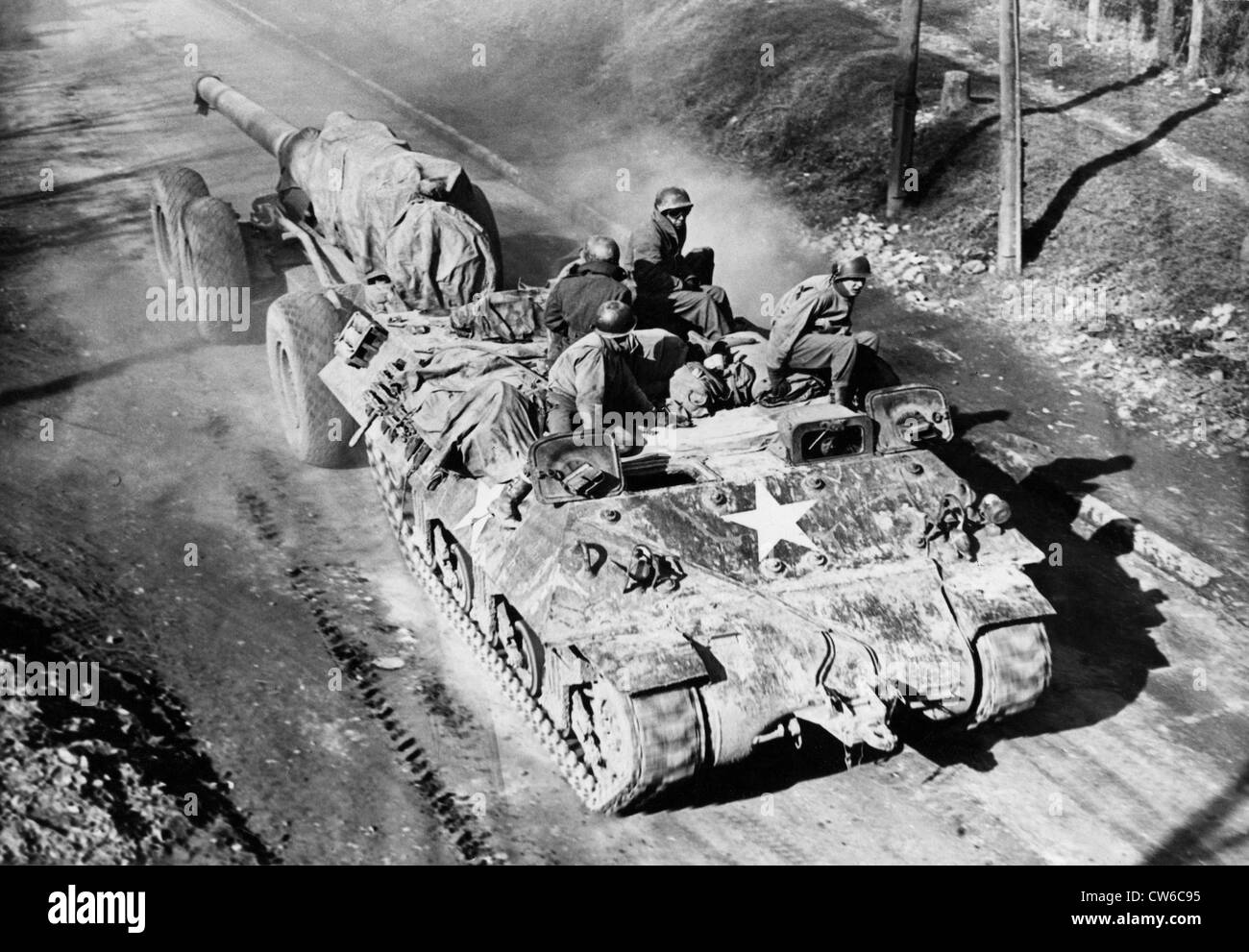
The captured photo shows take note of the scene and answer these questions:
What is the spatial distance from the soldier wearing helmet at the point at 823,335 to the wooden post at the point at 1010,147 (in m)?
5.73

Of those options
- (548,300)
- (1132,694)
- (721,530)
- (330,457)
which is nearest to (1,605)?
(330,457)

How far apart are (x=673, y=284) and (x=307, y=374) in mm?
2895

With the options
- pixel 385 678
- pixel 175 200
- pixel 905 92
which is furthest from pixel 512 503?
pixel 905 92

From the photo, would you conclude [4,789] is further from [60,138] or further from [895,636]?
[60,138]

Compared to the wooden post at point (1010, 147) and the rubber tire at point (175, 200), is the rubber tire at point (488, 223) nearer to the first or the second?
the rubber tire at point (175, 200)

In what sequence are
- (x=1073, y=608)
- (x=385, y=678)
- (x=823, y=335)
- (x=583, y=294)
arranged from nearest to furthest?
(x=385, y=678), (x=823, y=335), (x=583, y=294), (x=1073, y=608)

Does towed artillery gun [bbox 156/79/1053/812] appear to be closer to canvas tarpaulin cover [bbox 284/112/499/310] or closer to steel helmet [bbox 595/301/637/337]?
steel helmet [bbox 595/301/637/337]

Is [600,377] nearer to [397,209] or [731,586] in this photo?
[731,586]

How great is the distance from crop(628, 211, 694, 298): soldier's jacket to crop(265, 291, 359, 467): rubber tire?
2.41 m

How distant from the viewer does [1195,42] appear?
1797 centimetres

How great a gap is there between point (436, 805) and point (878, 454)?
332 cm

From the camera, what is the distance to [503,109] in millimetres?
21344

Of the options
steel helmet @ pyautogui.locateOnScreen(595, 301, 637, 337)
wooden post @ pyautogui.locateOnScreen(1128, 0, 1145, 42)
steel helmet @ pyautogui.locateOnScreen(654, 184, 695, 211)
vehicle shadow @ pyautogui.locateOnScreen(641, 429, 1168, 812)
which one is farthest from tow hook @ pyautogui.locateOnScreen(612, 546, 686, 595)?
wooden post @ pyautogui.locateOnScreen(1128, 0, 1145, 42)
